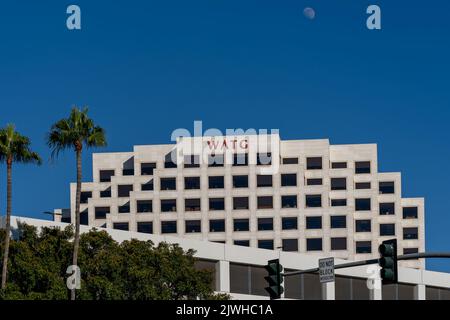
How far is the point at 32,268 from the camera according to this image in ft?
220

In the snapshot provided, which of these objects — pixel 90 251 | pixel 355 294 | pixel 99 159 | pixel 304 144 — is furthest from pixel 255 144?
pixel 90 251

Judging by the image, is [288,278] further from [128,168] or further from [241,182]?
[128,168]

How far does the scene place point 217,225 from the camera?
150125 millimetres

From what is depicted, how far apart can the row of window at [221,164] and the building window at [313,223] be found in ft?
27.3

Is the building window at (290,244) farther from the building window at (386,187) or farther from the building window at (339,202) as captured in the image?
the building window at (386,187)

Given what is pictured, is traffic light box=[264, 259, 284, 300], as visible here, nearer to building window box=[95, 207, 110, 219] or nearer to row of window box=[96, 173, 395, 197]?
row of window box=[96, 173, 395, 197]

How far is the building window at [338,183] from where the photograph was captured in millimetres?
153725

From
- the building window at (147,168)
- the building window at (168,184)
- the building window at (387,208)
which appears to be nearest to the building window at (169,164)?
the building window at (147,168)

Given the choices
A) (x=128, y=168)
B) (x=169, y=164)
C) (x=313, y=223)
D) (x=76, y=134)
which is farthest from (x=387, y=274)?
(x=128, y=168)

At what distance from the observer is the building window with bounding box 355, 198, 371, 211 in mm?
152750

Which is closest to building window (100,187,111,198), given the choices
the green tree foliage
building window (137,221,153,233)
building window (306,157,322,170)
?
building window (137,221,153,233)

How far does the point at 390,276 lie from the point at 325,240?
115581 mm

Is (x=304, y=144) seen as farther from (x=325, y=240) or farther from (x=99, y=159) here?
(x=99, y=159)

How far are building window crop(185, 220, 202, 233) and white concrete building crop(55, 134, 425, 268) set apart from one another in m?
0.14
